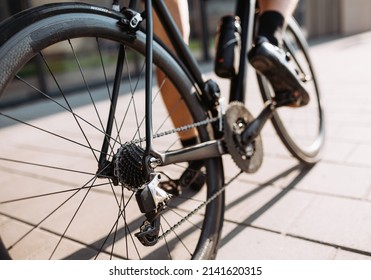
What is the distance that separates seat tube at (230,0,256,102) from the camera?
181 centimetres

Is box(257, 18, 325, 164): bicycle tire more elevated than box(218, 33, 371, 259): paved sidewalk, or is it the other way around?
box(257, 18, 325, 164): bicycle tire

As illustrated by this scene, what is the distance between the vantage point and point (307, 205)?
1887 millimetres

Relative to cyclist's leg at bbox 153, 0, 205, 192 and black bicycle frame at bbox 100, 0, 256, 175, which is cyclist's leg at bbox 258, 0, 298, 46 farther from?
cyclist's leg at bbox 153, 0, 205, 192

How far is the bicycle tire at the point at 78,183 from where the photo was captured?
1.05m

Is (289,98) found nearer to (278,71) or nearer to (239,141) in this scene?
(278,71)

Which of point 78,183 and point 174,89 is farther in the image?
point 78,183

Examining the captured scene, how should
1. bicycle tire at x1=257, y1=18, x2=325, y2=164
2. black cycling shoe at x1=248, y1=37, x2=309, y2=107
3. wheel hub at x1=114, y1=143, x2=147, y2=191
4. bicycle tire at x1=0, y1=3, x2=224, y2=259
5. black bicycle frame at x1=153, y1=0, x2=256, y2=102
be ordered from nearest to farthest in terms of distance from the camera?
bicycle tire at x1=0, y1=3, x2=224, y2=259 < wheel hub at x1=114, y1=143, x2=147, y2=191 < black bicycle frame at x1=153, y1=0, x2=256, y2=102 < black cycling shoe at x1=248, y1=37, x2=309, y2=107 < bicycle tire at x1=257, y1=18, x2=325, y2=164

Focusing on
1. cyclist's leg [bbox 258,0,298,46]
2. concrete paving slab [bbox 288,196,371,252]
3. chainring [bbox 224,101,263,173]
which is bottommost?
concrete paving slab [bbox 288,196,371,252]

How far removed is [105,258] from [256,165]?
694 millimetres

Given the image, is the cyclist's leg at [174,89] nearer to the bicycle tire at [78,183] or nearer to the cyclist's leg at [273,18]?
the bicycle tire at [78,183]

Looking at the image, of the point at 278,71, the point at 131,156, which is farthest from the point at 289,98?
the point at 131,156

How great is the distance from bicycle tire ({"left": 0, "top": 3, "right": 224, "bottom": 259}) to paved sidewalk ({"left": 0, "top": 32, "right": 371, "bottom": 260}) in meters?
0.14

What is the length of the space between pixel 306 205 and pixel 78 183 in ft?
4.17

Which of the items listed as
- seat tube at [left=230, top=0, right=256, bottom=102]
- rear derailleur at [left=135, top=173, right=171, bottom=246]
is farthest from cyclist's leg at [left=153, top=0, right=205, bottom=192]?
rear derailleur at [left=135, top=173, right=171, bottom=246]
